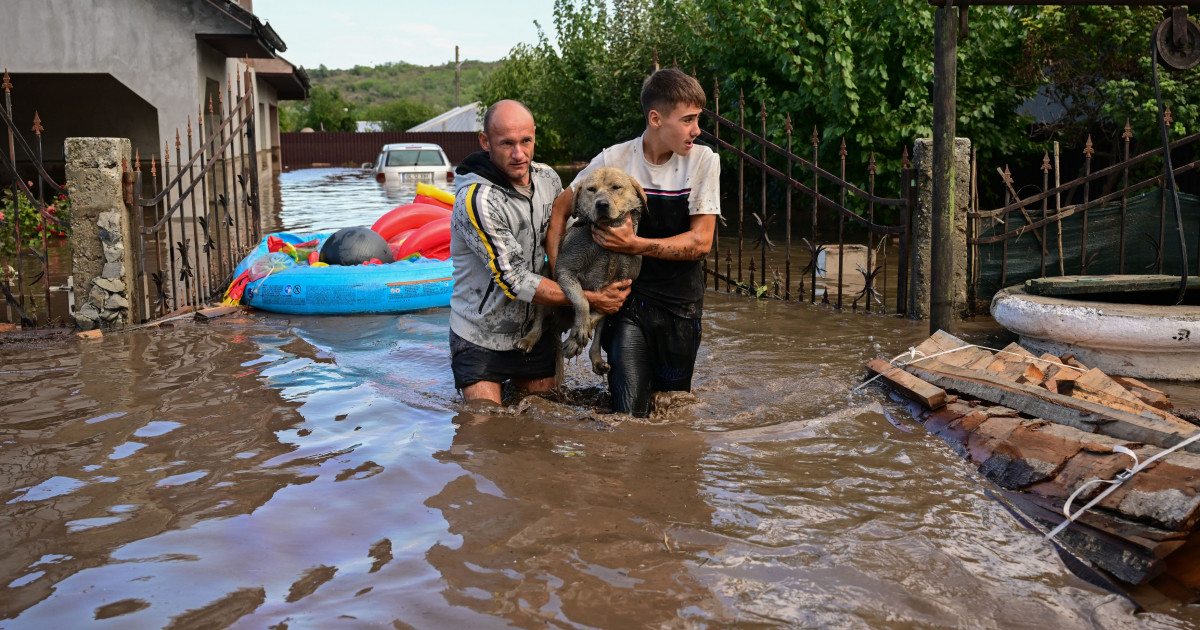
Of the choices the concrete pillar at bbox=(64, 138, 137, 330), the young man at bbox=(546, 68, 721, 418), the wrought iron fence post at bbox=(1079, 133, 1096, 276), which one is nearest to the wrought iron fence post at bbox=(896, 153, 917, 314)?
the wrought iron fence post at bbox=(1079, 133, 1096, 276)

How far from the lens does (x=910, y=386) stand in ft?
18.2

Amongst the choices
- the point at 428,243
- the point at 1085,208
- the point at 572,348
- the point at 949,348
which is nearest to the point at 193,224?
the point at 428,243

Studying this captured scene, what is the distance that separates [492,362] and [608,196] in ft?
3.97

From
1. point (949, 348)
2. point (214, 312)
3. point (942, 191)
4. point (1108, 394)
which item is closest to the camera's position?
point (1108, 394)

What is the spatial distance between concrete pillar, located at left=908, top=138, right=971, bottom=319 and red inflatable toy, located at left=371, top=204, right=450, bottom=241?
6.03 m

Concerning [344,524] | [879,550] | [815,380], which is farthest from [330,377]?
[879,550]

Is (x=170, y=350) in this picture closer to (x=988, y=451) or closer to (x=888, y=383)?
(x=888, y=383)

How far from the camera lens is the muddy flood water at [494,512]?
3182mm

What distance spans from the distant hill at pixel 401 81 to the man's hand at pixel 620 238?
11796 cm

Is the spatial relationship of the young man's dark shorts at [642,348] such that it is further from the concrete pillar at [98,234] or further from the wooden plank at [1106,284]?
the concrete pillar at [98,234]

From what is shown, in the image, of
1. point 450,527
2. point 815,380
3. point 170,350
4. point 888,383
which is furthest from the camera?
point 170,350

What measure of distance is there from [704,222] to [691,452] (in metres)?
1.19

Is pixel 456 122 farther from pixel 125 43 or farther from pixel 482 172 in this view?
pixel 482 172

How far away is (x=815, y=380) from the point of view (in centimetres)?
636
